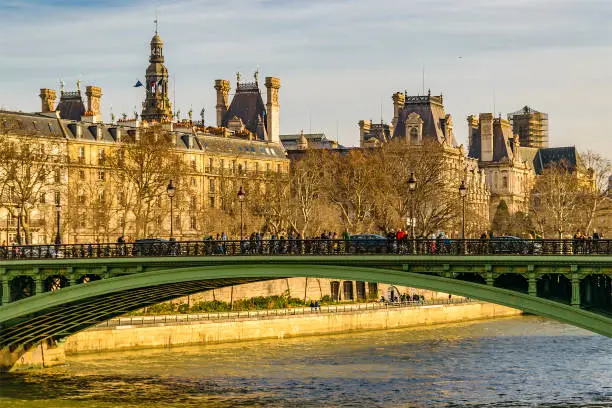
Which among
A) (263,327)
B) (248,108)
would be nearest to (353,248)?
(263,327)

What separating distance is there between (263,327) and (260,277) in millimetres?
24279

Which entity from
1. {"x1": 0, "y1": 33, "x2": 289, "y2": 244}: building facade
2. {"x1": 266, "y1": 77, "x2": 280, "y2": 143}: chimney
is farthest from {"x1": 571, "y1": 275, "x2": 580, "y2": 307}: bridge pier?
{"x1": 266, "y1": 77, "x2": 280, "y2": 143}: chimney

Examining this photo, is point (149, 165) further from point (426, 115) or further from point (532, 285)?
point (532, 285)

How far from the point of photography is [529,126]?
7037 inches

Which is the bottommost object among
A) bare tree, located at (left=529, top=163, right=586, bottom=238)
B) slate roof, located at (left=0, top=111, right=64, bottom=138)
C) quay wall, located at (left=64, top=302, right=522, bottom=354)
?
quay wall, located at (left=64, top=302, right=522, bottom=354)

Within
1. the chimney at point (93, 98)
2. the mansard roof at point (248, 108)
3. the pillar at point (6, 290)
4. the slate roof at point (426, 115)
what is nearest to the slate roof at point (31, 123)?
the chimney at point (93, 98)

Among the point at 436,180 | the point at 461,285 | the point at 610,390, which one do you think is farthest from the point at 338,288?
the point at 461,285

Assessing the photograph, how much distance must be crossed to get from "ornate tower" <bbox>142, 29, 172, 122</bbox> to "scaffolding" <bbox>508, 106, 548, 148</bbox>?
Result: 6084 centimetres

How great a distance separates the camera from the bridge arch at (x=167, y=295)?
136 feet

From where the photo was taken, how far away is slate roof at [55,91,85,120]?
A: 119 meters

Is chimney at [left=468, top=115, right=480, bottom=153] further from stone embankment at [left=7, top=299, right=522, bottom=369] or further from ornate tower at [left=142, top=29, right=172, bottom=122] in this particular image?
stone embankment at [left=7, top=299, right=522, bottom=369]

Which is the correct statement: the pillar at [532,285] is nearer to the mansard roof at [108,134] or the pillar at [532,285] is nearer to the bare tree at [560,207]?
the mansard roof at [108,134]

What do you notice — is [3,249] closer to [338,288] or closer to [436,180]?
[338,288]

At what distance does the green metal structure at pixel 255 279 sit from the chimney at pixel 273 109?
7155 cm
